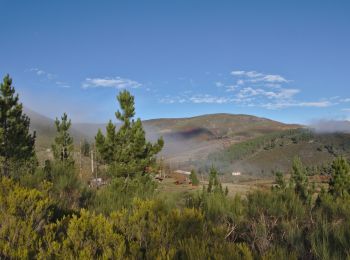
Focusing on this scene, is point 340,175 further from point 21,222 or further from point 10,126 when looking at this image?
point 21,222

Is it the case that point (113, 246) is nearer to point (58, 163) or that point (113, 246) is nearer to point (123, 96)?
point (58, 163)

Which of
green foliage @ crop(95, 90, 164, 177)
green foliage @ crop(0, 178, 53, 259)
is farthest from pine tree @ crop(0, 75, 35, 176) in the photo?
green foliage @ crop(0, 178, 53, 259)

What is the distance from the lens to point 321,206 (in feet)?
30.4

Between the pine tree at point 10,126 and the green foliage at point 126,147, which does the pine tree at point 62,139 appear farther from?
the green foliage at point 126,147

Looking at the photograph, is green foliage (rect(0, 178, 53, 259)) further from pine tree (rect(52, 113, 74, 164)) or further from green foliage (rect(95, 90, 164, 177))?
pine tree (rect(52, 113, 74, 164))

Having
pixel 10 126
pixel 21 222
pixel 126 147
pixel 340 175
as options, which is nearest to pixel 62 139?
pixel 10 126

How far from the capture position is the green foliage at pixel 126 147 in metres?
25.0

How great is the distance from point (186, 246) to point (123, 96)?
75.3 feet

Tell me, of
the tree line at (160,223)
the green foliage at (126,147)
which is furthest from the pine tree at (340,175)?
the tree line at (160,223)

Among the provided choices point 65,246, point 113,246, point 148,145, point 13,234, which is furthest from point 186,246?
point 148,145

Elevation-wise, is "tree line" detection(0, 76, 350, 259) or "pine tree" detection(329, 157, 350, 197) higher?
"tree line" detection(0, 76, 350, 259)

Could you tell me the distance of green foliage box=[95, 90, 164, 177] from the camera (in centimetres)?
2502

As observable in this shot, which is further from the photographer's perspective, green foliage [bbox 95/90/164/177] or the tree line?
green foliage [bbox 95/90/164/177]

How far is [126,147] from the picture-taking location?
2544cm
